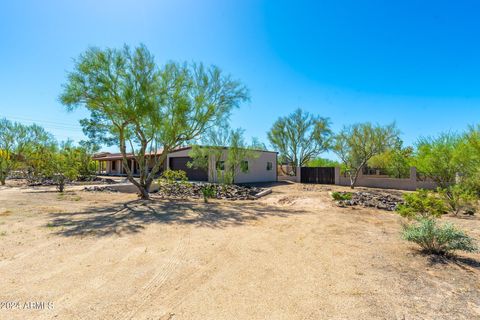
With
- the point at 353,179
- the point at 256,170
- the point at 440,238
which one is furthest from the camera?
the point at 256,170

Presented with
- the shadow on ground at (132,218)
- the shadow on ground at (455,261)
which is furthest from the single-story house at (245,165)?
the shadow on ground at (455,261)

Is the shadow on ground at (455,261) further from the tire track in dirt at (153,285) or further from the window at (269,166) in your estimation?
the window at (269,166)

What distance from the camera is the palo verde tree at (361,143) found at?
62.5 feet

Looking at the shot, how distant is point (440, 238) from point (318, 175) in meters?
19.5

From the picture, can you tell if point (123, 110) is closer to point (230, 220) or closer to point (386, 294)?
point (230, 220)

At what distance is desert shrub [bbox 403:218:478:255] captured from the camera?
4.08m

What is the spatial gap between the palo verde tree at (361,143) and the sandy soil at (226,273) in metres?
13.4

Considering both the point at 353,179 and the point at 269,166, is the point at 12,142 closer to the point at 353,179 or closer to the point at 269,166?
the point at 269,166

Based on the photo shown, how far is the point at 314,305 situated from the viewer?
275 centimetres

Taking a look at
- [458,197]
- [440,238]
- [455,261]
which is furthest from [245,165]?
[455,261]

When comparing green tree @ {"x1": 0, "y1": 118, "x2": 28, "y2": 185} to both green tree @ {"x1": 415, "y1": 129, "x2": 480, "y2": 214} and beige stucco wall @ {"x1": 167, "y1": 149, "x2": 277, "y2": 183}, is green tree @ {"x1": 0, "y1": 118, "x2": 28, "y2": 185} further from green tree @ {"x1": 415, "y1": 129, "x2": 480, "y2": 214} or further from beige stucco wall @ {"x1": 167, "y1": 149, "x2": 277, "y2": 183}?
green tree @ {"x1": 415, "y1": 129, "x2": 480, "y2": 214}

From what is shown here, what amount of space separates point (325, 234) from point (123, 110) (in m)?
8.66

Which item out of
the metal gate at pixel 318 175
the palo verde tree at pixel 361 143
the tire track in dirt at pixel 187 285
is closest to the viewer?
the tire track in dirt at pixel 187 285

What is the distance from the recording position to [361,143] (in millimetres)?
19750
